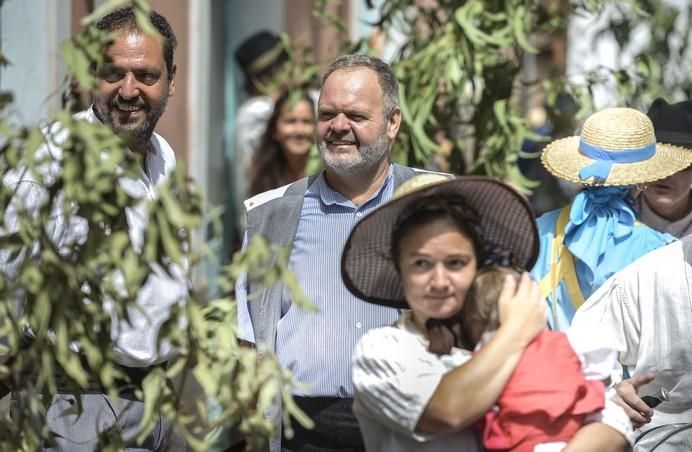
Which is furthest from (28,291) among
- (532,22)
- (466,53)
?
(532,22)

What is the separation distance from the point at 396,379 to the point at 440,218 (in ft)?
1.33

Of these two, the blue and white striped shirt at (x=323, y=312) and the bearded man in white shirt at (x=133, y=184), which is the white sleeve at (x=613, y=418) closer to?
the blue and white striped shirt at (x=323, y=312)

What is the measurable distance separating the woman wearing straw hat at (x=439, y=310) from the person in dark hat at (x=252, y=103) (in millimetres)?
4519

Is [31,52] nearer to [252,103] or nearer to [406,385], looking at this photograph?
→ [252,103]

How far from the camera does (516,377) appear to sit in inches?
123

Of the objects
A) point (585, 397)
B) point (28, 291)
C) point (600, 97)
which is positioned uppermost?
point (28, 291)

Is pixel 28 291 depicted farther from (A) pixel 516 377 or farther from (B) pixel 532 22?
(B) pixel 532 22

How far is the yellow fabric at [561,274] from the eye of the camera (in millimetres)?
4867

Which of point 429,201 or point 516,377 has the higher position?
point 429,201

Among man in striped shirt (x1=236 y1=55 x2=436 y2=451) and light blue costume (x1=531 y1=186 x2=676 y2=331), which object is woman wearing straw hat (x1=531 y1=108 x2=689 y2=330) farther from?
man in striped shirt (x1=236 y1=55 x2=436 y2=451)

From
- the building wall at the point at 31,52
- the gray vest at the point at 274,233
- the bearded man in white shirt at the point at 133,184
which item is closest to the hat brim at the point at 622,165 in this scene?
the gray vest at the point at 274,233

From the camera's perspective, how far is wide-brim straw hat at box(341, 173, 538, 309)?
3.28 m

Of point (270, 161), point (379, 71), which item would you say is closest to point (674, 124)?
point (379, 71)

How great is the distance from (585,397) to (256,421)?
2.53 ft
